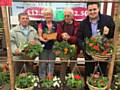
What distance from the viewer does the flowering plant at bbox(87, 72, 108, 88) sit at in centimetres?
354

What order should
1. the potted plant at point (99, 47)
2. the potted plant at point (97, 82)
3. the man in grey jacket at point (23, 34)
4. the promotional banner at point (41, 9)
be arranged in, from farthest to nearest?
the promotional banner at point (41, 9), the man in grey jacket at point (23, 34), the potted plant at point (97, 82), the potted plant at point (99, 47)

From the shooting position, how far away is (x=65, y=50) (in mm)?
3533

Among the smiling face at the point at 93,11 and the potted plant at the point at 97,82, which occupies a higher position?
the smiling face at the point at 93,11

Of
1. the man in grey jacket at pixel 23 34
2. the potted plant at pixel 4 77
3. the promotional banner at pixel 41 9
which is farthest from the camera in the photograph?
the promotional banner at pixel 41 9

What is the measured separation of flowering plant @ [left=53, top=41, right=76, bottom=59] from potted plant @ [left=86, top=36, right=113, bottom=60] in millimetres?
203

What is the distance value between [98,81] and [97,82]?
2 cm

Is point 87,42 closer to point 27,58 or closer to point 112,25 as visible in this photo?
point 112,25

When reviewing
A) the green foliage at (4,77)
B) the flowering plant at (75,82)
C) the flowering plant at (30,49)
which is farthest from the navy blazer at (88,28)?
the green foliage at (4,77)

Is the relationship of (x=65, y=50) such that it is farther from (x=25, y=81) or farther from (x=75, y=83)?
(x=25, y=81)

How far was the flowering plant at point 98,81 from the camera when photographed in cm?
354

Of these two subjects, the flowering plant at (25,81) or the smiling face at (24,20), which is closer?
the flowering plant at (25,81)

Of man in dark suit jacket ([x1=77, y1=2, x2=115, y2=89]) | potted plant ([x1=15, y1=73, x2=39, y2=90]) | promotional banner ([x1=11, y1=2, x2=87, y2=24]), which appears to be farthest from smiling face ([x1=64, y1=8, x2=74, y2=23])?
potted plant ([x1=15, y1=73, x2=39, y2=90])

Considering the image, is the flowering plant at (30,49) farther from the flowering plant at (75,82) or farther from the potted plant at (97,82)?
the potted plant at (97,82)

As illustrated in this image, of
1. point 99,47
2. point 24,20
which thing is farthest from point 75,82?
→ point 24,20
